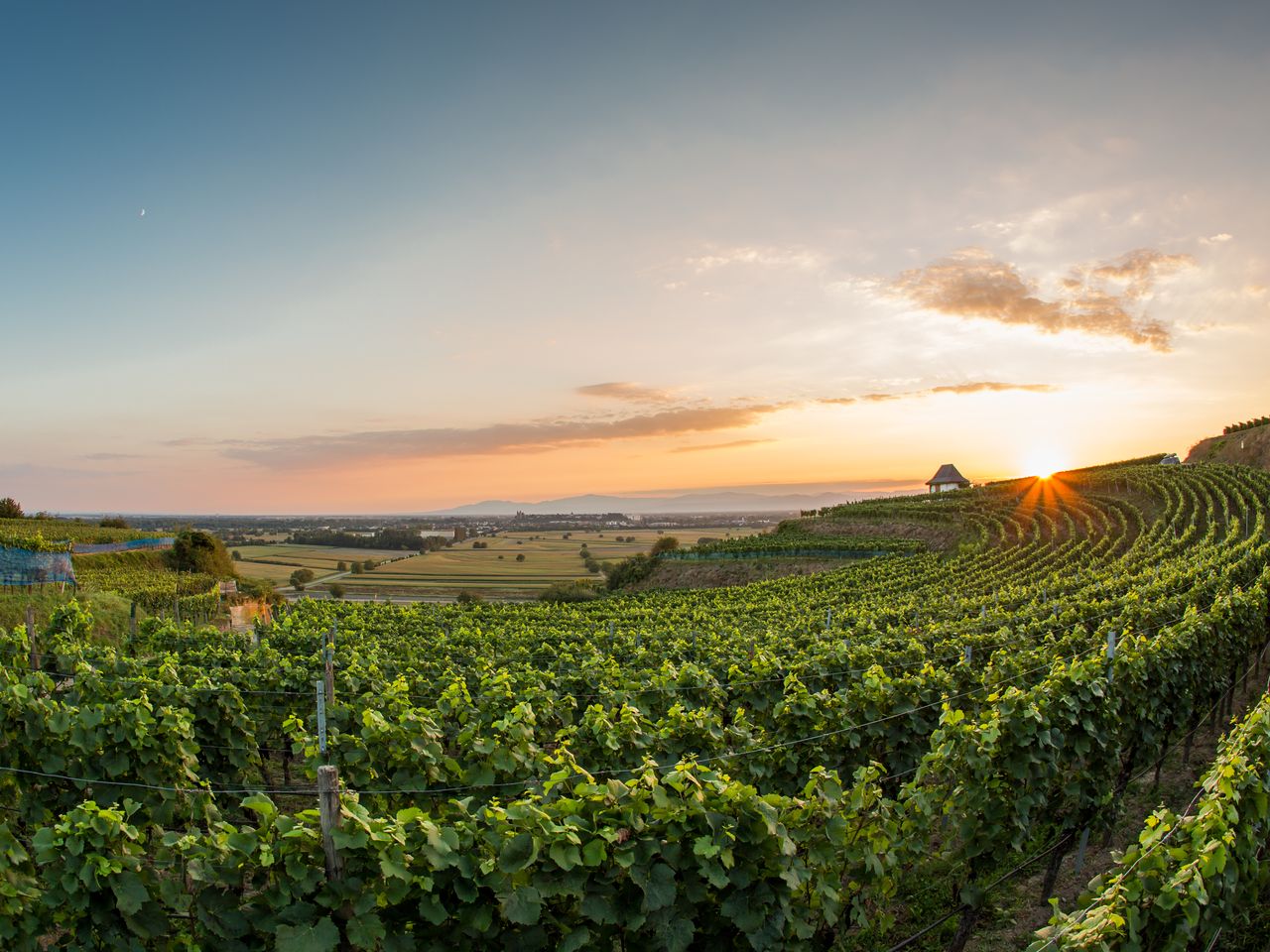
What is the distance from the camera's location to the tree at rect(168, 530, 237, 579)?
163 feet

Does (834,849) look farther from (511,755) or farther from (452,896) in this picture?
(511,755)

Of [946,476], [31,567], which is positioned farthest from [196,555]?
[946,476]

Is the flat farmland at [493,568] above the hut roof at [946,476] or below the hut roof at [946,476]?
below

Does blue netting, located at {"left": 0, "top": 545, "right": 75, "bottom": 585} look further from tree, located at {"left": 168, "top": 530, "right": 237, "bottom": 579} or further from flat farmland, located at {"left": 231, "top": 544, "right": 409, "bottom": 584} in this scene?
flat farmland, located at {"left": 231, "top": 544, "right": 409, "bottom": 584}

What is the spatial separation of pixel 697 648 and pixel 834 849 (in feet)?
30.0

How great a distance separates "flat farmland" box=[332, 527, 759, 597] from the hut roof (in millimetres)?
26889

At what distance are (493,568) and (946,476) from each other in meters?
65.5

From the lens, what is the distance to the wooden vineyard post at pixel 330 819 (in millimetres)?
4398

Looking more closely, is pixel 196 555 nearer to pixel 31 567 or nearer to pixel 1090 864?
pixel 31 567

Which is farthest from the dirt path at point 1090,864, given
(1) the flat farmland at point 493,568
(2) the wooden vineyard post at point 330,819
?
(1) the flat farmland at point 493,568

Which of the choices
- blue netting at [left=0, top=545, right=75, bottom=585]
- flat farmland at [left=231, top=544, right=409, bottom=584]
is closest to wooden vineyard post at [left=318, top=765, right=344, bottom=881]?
blue netting at [left=0, top=545, right=75, bottom=585]

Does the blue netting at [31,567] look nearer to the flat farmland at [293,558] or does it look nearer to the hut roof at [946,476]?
the flat farmland at [293,558]

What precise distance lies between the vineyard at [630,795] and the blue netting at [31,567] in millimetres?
18775

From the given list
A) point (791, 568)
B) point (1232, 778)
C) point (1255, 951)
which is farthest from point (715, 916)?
point (791, 568)
